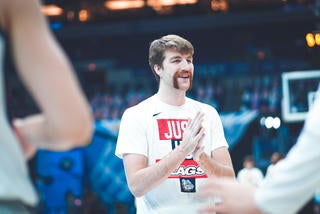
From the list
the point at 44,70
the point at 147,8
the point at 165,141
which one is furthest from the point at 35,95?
the point at 147,8

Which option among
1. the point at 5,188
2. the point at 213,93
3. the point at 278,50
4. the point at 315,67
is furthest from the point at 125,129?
the point at 278,50

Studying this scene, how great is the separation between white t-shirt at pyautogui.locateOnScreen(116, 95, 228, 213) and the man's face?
5.8 inches

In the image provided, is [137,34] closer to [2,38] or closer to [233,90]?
[233,90]

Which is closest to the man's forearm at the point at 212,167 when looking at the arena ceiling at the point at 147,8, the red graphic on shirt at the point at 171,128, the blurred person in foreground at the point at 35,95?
the red graphic on shirt at the point at 171,128

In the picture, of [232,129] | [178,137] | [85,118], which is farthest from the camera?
[232,129]

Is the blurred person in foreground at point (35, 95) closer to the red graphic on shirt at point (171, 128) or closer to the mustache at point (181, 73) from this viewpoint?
the red graphic on shirt at point (171, 128)

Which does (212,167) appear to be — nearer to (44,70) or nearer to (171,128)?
(171,128)

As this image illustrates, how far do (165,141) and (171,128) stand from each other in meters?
0.11

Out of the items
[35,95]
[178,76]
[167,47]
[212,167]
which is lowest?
[212,167]

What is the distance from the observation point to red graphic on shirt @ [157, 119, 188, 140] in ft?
14.9

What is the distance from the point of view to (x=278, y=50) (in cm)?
2559

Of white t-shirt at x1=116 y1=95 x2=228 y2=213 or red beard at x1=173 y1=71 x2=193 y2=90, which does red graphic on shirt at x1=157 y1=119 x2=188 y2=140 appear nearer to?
white t-shirt at x1=116 y1=95 x2=228 y2=213

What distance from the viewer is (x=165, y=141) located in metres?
4.53

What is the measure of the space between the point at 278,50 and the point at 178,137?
21635 millimetres
